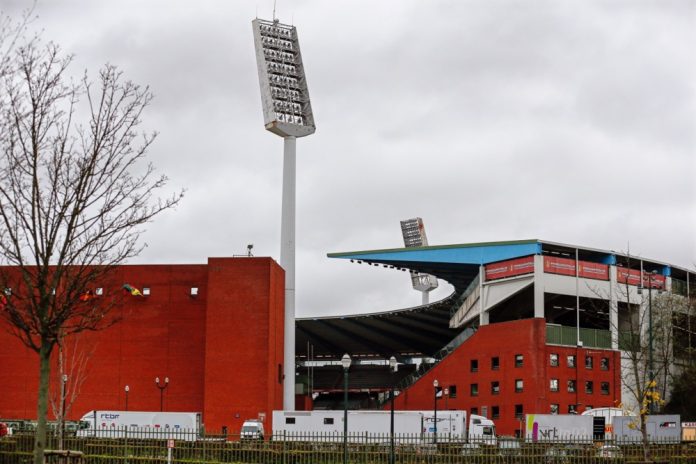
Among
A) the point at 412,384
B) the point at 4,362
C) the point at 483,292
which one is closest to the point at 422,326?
the point at 412,384

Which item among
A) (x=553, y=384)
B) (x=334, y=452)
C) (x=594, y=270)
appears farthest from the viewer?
(x=594, y=270)

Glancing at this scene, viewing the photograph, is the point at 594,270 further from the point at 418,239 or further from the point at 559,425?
the point at 418,239

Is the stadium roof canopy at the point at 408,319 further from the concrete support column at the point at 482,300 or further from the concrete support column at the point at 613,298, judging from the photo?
the concrete support column at the point at 613,298

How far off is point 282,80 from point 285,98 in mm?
1570

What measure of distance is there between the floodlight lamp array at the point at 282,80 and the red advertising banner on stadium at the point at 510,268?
20.6 meters

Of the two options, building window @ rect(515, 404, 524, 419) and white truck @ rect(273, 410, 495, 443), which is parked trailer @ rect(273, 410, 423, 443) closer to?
white truck @ rect(273, 410, 495, 443)

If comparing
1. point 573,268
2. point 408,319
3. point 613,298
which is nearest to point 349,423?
point 573,268

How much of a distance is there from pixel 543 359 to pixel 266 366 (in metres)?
20.4

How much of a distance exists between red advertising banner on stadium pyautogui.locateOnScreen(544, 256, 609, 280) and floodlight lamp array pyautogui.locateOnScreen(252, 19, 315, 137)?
24.8 m

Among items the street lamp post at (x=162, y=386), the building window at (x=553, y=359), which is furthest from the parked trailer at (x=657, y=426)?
the street lamp post at (x=162, y=386)

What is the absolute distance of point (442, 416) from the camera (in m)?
57.4

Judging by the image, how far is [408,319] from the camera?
110m

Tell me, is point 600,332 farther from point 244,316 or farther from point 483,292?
point 244,316

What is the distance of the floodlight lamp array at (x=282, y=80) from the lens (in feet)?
278
